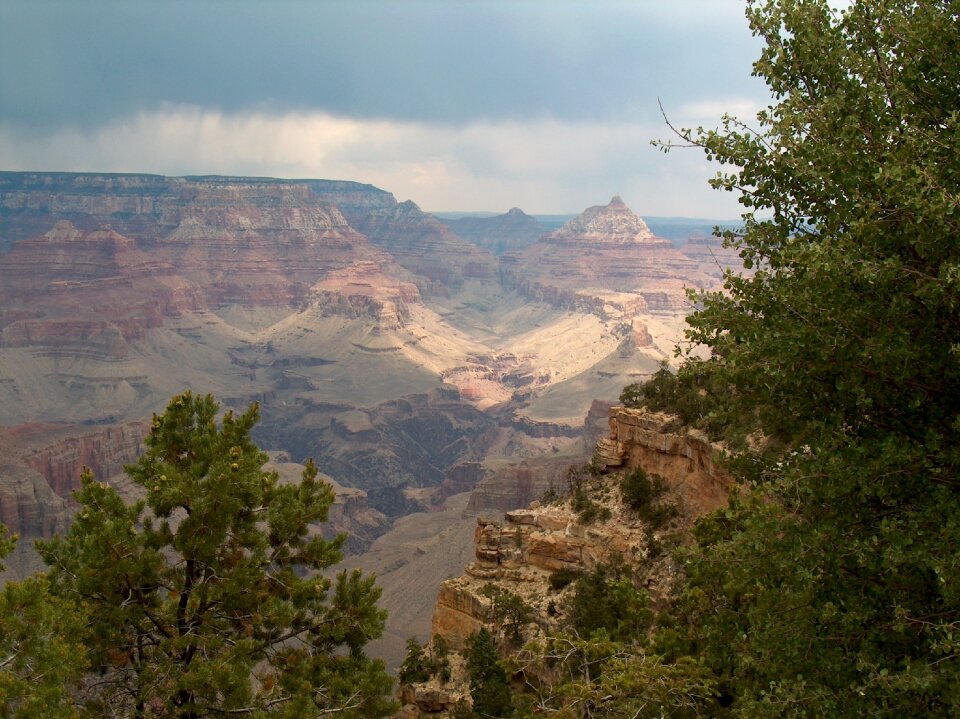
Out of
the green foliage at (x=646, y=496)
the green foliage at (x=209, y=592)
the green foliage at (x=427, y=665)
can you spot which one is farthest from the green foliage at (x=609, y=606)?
the green foliage at (x=427, y=665)

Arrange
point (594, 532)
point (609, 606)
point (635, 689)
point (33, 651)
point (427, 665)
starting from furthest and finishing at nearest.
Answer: point (594, 532), point (427, 665), point (609, 606), point (33, 651), point (635, 689)

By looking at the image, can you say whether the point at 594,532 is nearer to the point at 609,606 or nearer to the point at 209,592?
the point at 609,606

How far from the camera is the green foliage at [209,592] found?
554 inches

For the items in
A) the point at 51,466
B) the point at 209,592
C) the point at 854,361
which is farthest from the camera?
the point at 51,466

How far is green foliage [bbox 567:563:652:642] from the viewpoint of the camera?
1446 cm

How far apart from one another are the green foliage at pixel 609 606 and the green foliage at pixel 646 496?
2965 mm

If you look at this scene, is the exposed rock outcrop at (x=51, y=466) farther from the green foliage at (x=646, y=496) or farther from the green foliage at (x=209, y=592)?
the green foliage at (x=209, y=592)

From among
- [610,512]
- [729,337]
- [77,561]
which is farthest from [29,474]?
[729,337]

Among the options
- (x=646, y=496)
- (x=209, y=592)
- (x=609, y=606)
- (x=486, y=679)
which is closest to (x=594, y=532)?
(x=646, y=496)

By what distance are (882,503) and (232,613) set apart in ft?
34.8

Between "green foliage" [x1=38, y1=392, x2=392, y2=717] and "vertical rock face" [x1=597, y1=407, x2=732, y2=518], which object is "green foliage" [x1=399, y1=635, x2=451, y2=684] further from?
"green foliage" [x1=38, y1=392, x2=392, y2=717]

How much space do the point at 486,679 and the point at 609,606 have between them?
411cm

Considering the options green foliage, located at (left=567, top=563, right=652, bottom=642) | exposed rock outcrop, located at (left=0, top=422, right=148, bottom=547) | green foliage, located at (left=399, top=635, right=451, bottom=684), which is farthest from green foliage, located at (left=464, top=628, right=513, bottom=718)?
exposed rock outcrop, located at (left=0, top=422, right=148, bottom=547)

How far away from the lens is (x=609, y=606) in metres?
21.6
